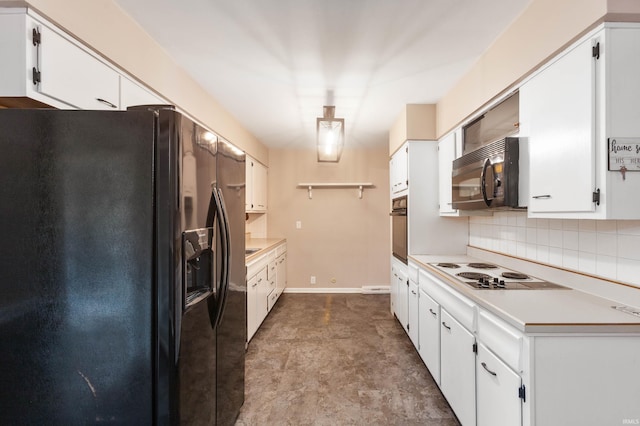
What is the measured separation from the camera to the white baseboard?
4.86 metres

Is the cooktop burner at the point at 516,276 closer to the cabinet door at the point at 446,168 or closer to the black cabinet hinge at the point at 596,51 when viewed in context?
the cabinet door at the point at 446,168

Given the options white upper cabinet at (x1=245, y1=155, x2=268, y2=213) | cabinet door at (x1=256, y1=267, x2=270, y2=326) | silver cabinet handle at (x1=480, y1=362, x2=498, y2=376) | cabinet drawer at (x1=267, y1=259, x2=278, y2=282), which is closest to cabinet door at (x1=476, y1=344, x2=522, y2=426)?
silver cabinet handle at (x1=480, y1=362, x2=498, y2=376)

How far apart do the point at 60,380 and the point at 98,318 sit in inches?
10.6

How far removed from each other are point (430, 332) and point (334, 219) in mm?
2921

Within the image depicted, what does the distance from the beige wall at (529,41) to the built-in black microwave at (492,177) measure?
399 millimetres

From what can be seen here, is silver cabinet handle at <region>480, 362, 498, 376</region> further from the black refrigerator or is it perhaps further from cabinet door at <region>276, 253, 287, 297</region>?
cabinet door at <region>276, 253, 287, 297</region>

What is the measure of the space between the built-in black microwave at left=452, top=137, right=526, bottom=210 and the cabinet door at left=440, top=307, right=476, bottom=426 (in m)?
0.78

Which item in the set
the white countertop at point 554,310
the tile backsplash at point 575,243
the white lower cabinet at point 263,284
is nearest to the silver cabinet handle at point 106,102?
the white lower cabinet at point 263,284

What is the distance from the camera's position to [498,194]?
1.75 metres

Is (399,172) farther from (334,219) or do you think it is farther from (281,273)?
(281,273)

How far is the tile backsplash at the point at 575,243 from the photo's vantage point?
1.38 metres

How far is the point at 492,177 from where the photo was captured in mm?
1806

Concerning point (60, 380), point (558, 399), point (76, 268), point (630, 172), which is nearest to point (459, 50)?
point (630, 172)

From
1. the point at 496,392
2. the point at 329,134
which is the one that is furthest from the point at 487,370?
the point at 329,134
